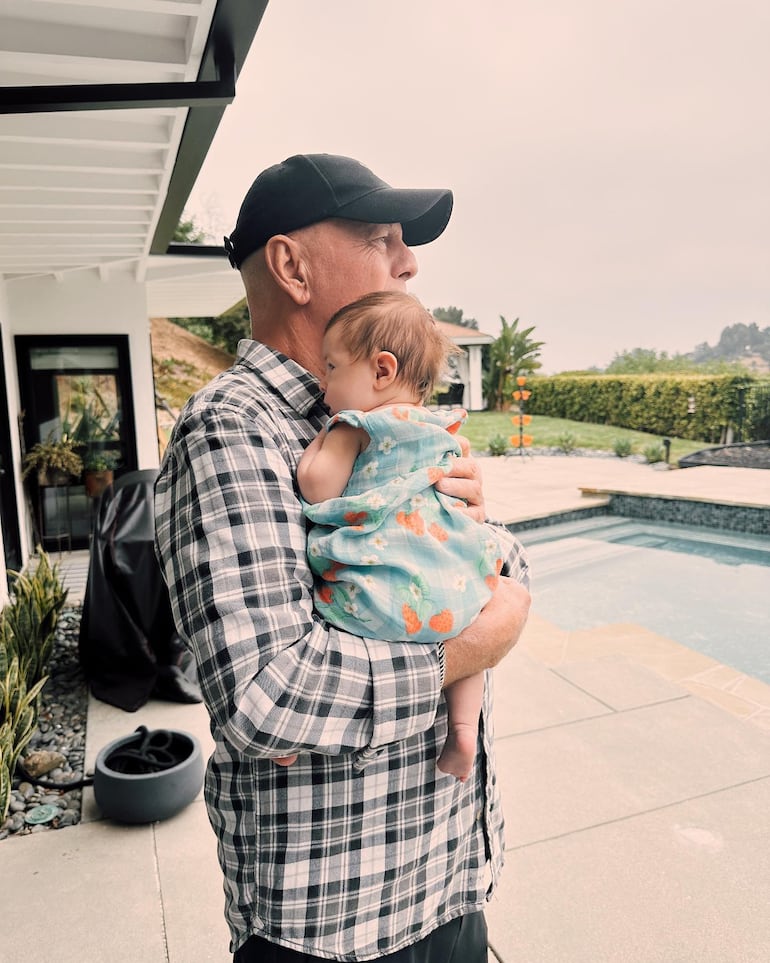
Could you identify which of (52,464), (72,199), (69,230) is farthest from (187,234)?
(72,199)

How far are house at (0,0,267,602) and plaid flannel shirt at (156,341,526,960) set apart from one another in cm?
206

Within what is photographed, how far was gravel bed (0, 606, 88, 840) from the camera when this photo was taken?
265 cm

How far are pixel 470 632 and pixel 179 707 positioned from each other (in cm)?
305

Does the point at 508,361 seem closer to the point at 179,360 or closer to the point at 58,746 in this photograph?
the point at 179,360

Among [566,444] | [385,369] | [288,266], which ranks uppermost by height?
[288,266]

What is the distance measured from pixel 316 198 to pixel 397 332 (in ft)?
0.69

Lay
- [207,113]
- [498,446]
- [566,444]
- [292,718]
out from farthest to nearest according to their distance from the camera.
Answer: [566,444] < [498,446] < [207,113] < [292,718]

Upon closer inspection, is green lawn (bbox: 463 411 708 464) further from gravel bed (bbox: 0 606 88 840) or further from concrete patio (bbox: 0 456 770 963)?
gravel bed (bbox: 0 606 88 840)

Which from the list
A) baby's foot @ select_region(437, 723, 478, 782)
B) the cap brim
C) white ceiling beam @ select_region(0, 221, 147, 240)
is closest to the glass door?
white ceiling beam @ select_region(0, 221, 147, 240)

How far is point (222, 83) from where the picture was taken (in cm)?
256

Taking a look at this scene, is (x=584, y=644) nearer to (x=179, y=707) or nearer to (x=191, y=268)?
(x=179, y=707)

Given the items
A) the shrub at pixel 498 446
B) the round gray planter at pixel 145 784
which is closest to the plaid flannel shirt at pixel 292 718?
the round gray planter at pixel 145 784

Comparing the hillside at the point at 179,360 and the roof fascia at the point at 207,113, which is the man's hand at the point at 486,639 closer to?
the roof fascia at the point at 207,113

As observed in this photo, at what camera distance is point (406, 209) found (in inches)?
39.9
